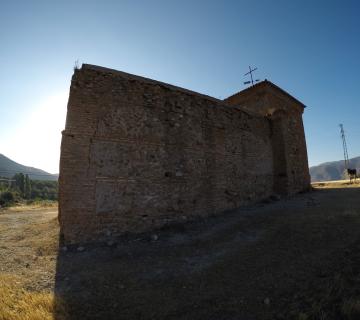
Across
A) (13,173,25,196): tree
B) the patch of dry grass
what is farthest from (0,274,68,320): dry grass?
(13,173,25,196): tree

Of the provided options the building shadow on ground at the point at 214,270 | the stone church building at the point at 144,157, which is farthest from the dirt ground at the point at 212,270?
the stone church building at the point at 144,157

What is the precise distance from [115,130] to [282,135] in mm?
8447

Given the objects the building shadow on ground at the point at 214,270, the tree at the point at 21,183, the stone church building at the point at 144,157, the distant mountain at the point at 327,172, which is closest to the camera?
the building shadow on ground at the point at 214,270

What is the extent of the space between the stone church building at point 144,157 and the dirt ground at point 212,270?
33.6 inches

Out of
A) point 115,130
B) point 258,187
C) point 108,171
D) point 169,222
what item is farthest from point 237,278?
point 258,187

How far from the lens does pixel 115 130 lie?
285 inches

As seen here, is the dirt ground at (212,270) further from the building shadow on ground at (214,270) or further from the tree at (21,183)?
the tree at (21,183)

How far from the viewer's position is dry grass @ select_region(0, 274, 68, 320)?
3412mm

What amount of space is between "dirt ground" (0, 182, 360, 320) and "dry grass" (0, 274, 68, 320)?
0.16 meters

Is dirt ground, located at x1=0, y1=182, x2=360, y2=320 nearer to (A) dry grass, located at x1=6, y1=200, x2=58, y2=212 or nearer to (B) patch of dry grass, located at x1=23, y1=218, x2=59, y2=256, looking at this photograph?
(B) patch of dry grass, located at x1=23, y1=218, x2=59, y2=256

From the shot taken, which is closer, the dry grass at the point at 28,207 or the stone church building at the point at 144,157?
the stone church building at the point at 144,157

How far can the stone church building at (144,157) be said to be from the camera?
6.62m

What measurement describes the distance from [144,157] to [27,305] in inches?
181

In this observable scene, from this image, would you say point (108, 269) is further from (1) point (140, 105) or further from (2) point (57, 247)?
(1) point (140, 105)
